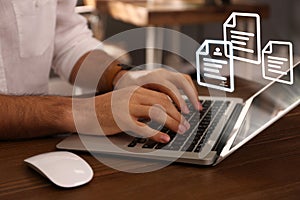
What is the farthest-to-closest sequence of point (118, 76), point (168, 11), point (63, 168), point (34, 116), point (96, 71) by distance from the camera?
point (168, 11)
point (96, 71)
point (118, 76)
point (34, 116)
point (63, 168)

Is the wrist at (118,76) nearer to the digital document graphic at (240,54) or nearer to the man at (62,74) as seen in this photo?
the man at (62,74)

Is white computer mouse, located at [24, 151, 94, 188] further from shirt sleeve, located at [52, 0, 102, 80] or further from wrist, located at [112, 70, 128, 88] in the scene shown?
shirt sleeve, located at [52, 0, 102, 80]

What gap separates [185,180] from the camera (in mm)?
746

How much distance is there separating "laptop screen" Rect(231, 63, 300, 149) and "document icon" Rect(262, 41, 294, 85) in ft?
0.06

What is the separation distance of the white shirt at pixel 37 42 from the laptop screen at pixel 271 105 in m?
0.58

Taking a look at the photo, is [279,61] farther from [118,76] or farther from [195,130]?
[118,76]

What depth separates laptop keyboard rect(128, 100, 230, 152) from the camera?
2.77 feet

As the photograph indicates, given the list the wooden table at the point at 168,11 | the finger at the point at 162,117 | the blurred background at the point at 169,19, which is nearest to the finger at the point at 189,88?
the finger at the point at 162,117

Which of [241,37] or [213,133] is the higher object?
[241,37]

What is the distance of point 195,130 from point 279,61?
201 millimetres

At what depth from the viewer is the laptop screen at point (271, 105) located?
951mm

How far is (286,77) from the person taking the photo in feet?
3.17

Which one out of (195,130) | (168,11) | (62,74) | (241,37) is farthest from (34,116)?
(168,11)

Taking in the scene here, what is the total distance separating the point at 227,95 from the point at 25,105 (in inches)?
16.2
